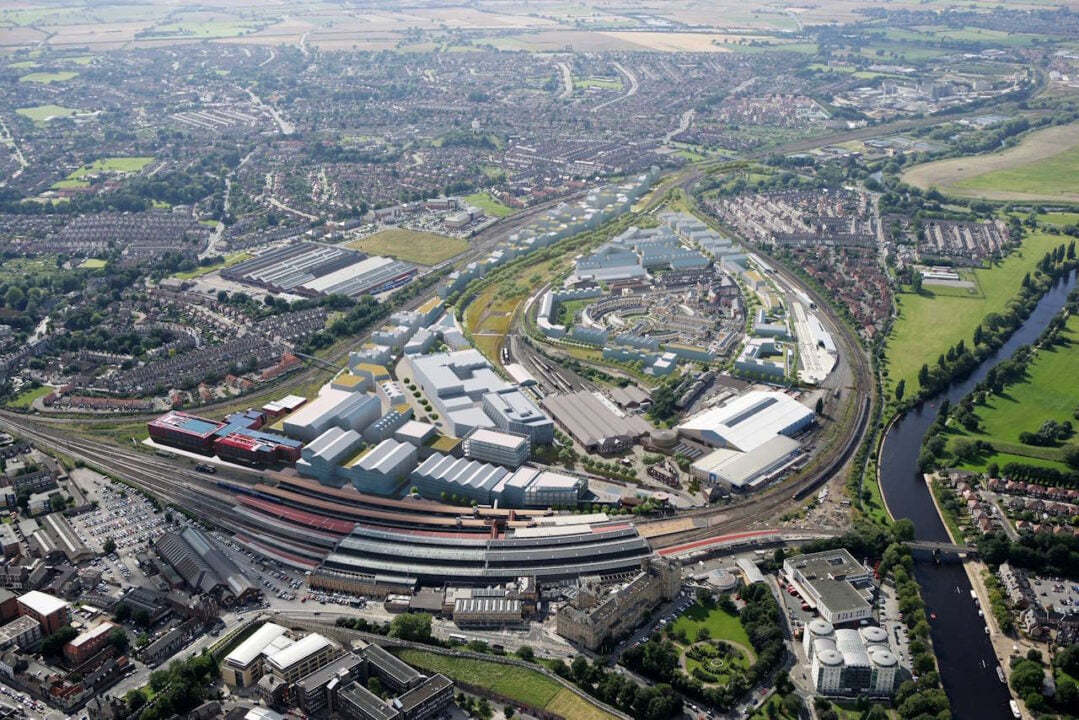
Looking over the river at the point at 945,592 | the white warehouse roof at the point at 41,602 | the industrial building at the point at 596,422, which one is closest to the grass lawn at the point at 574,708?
the river at the point at 945,592

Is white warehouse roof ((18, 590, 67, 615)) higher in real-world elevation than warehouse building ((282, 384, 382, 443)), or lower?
lower

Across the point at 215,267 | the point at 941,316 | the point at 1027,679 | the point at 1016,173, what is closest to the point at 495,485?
the point at 1027,679

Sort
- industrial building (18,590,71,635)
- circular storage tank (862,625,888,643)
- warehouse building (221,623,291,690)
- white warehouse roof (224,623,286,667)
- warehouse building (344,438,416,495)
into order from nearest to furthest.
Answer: warehouse building (221,623,291,690), white warehouse roof (224,623,286,667), circular storage tank (862,625,888,643), industrial building (18,590,71,635), warehouse building (344,438,416,495)

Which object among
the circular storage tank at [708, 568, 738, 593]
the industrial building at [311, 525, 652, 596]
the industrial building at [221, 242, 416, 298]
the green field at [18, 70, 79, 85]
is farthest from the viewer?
the green field at [18, 70, 79, 85]

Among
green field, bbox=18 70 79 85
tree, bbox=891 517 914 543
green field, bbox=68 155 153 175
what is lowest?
green field, bbox=68 155 153 175

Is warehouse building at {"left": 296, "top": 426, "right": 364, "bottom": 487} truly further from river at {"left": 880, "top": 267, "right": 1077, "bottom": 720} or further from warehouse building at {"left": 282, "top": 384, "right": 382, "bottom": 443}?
river at {"left": 880, "top": 267, "right": 1077, "bottom": 720}

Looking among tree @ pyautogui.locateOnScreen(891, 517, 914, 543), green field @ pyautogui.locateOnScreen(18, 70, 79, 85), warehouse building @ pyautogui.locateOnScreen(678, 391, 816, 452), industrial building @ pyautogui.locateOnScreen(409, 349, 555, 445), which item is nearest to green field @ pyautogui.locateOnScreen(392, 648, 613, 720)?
tree @ pyautogui.locateOnScreen(891, 517, 914, 543)

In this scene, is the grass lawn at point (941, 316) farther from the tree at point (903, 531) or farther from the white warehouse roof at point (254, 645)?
the white warehouse roof at point (254, 645)

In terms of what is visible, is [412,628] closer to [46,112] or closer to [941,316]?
[941,316]
